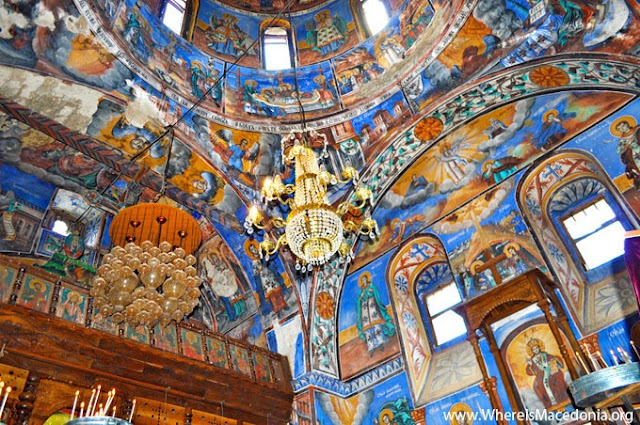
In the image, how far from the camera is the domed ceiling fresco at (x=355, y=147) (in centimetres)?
773

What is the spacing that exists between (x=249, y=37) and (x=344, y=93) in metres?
2.58

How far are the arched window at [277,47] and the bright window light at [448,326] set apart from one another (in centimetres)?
589

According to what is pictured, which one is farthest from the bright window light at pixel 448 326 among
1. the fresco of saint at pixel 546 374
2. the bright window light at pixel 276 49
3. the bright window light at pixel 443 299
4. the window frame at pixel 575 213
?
the bright window light at pixel 276 49

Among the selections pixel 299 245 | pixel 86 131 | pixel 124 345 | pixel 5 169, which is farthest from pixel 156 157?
pixel 299 245

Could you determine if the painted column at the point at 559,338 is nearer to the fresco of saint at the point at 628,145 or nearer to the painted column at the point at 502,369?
the painted column at the point at 502,369

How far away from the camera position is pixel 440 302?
31.1 feet

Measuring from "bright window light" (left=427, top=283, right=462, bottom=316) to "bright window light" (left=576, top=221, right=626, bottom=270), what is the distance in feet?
7.34

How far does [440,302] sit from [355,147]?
11.0 feet

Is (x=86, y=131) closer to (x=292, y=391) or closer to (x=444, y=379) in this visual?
(x=292, y=391)

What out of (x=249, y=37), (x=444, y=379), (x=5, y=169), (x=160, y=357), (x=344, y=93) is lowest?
(x=444, y=379)

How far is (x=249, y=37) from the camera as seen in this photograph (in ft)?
35.8

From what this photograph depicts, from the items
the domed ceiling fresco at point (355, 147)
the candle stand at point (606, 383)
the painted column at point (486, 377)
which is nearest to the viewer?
the candle stand at point (606, 383)

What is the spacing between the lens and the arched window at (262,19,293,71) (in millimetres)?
10750

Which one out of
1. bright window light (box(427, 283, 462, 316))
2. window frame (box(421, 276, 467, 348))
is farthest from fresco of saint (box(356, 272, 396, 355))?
bright window light (box(427, 283, 462, 316))
